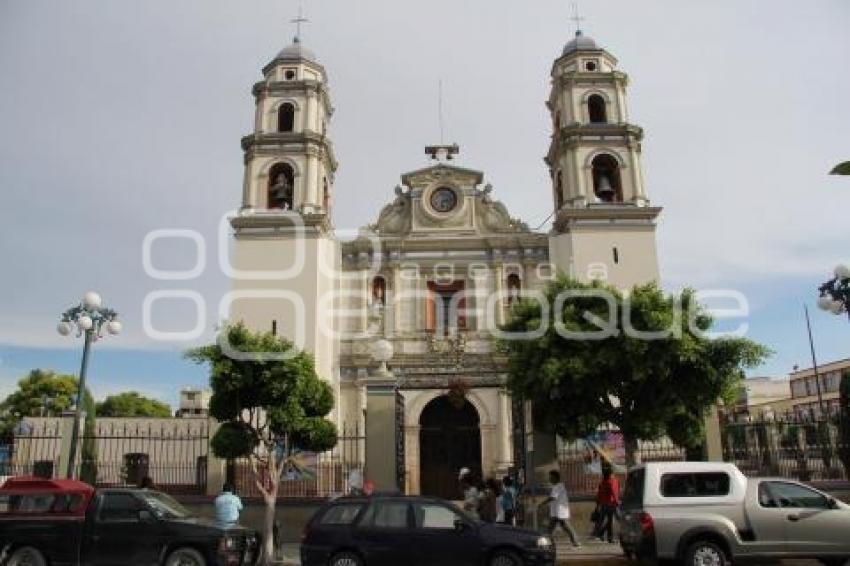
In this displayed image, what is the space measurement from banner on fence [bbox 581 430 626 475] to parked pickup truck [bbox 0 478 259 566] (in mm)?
8960

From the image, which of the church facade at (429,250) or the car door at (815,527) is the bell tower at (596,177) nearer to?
the church facade at (429,250)

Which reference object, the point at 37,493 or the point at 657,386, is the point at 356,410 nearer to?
the point at 657,386

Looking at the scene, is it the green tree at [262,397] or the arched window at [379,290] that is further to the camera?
the arched window at [379,290]

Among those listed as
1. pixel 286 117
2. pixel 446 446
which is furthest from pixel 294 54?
pixel 446 446

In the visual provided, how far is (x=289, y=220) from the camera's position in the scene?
24938mm

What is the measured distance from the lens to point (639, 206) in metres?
25.1

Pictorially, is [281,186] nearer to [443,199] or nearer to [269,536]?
[443,199]

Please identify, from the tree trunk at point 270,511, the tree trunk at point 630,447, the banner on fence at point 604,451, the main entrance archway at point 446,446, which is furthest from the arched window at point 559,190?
the tree trunk at point 270,511

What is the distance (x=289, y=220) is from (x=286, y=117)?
4.73m

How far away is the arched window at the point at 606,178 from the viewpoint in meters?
25.8

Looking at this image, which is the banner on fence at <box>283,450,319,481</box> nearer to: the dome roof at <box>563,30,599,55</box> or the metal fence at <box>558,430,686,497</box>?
A: the metal fence at <box>558,430,686,497</box>

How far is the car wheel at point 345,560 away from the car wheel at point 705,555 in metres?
4.25

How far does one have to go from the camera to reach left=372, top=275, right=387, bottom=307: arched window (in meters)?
26.5

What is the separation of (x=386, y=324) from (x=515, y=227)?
6.21 metres
